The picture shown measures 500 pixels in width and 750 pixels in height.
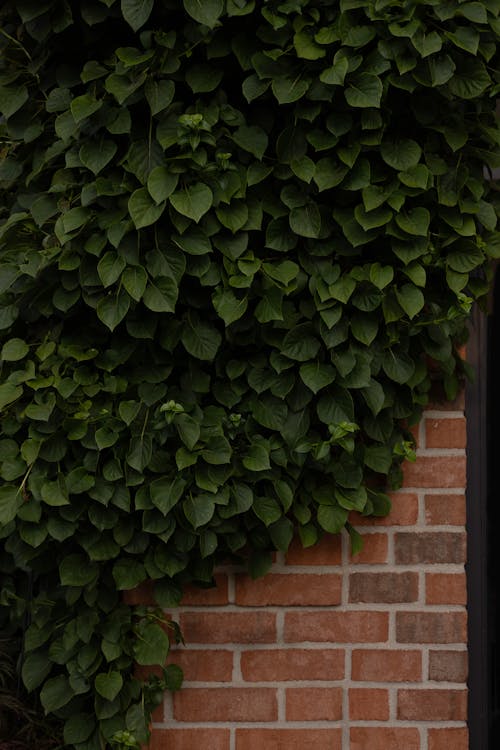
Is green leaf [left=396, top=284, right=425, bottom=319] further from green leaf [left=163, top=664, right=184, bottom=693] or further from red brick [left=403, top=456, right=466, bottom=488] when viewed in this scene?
green leaf [left=163, top=664, right=184, bottom=693]

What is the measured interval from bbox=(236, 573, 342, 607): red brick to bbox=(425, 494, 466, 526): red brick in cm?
23

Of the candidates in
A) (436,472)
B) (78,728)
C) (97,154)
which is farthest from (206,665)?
(97,154)

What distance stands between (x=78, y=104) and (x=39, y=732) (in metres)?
1.31

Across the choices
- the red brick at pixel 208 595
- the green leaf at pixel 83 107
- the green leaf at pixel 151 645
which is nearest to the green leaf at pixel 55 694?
the green leaf at pixel 151 645

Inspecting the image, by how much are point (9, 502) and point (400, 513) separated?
2.62 ft

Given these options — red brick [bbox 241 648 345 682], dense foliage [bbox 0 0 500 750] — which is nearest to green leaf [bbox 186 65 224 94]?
dense foliage [bbox 0 0 500 750]

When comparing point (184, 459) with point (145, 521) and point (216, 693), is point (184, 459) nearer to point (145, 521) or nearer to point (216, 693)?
point (145, 521)

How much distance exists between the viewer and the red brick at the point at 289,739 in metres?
1.94

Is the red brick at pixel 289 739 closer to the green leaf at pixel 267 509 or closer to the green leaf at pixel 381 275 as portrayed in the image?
the green leaf at pixel 267 509

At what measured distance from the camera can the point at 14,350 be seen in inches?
74.9

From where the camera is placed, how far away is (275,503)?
6.14 ft

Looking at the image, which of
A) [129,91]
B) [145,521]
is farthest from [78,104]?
[145,521]

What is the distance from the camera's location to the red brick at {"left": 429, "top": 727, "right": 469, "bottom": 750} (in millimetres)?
1946

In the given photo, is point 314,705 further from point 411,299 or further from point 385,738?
point 411,299
